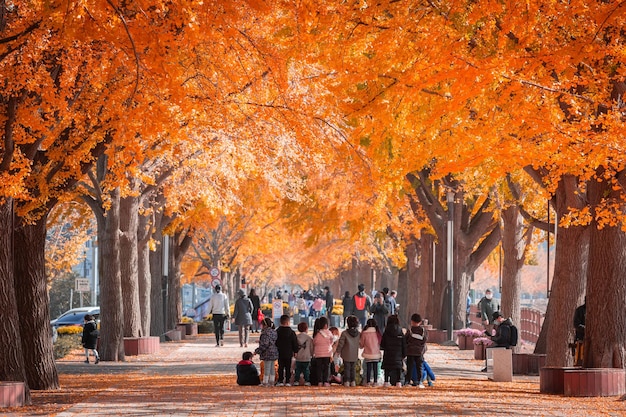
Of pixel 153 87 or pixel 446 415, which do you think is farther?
pixel 153 87

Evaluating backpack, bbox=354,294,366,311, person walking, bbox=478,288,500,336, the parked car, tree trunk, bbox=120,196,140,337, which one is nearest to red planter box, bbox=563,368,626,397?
Answer: tree trunk, bbox=120,196,140,337

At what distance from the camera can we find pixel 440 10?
17797 mm

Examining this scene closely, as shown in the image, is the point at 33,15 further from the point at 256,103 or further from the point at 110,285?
the point at 110,285

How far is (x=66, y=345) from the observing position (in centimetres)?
3209

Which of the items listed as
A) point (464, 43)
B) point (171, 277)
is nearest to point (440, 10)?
point (464, 43)

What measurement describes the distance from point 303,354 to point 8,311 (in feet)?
20.1

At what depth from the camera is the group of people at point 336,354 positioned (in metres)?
21.4

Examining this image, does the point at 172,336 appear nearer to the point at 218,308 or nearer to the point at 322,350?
the point at 218,308

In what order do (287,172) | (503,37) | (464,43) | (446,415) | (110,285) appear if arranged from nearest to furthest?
1. (446,415)
2. (503,37)
3. (464,43)
4. (110,285)
5. (287,172)

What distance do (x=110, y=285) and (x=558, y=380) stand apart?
12217 millimetres

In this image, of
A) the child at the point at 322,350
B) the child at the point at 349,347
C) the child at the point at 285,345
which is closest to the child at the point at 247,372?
the child at the point at 285,345

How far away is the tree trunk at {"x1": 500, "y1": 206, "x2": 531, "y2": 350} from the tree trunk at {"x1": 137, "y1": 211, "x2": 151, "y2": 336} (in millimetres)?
10218

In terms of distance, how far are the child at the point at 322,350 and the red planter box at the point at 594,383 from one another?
4615 mm

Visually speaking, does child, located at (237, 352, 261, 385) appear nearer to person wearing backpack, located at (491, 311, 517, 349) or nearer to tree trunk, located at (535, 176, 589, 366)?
tree trunk, located at (535, 176, 589, 366)
